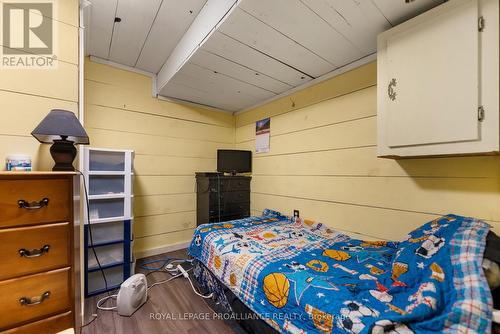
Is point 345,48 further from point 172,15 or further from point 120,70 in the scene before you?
point 120,70

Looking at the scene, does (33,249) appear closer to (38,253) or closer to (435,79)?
(38,253)

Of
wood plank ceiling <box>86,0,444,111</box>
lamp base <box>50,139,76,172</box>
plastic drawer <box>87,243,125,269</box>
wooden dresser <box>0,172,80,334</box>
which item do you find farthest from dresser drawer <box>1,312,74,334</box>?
wood plank ceiling <box>86,0,444,111</box>

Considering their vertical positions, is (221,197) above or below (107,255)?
above

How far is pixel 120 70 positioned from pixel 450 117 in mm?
3144

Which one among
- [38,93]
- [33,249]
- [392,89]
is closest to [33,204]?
[33,249]

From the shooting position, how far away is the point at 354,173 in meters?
1.96

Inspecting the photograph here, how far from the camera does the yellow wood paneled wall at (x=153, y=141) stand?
2.39 meters

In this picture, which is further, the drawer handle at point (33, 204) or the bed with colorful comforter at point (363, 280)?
the drawer handle at point (33, 204)

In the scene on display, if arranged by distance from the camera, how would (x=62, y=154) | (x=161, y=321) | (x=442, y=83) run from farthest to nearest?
(x=161, y=321) < (x=62, y=154) < (x=442, y=83)

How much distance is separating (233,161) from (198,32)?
1696 millimetres

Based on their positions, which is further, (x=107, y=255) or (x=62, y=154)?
(x=107, y=255)

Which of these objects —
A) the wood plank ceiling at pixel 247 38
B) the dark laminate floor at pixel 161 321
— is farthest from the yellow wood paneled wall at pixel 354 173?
the dark laminate floor at pixel 161 321

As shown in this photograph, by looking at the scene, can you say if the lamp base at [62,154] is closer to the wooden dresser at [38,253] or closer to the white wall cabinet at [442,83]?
the wooden dresser at [38,253]

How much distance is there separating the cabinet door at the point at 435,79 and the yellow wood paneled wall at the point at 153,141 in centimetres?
245
